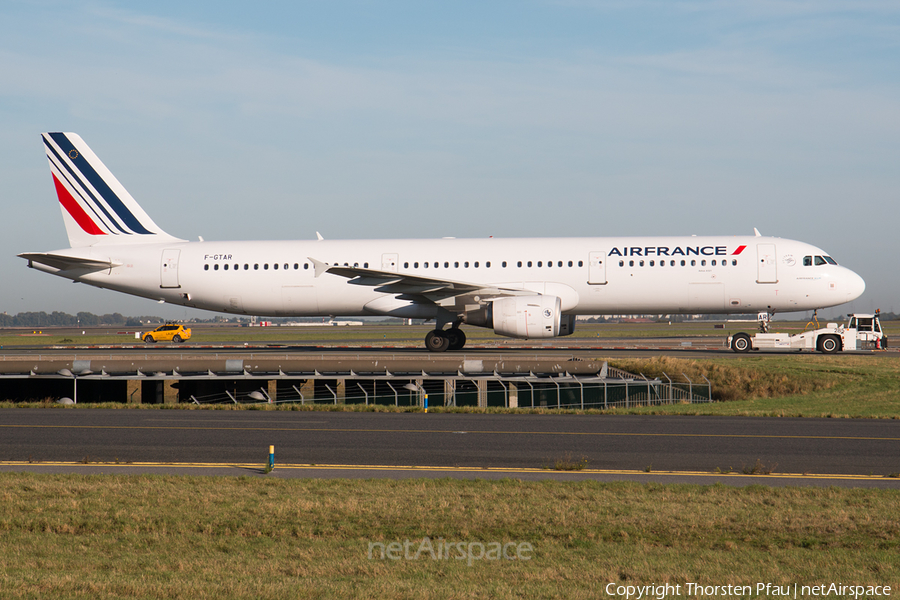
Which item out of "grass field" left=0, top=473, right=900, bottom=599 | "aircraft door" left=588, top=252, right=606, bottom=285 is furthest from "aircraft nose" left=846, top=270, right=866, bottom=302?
"grass field" left=0, top=473, right=900, bottom=599

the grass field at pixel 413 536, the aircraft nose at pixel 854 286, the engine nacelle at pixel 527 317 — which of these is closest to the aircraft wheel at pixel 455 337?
the engine nacelle at pixel 527 317

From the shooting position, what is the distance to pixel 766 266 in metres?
30.7

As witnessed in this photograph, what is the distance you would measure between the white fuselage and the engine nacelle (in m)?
1.74

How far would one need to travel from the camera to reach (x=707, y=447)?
15.1m

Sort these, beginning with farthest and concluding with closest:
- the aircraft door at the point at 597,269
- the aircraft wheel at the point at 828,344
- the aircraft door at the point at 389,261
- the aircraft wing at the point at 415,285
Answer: the aircraft wheel at the point at 828,344, the aircraft door at the point at 389,261, the aircraft door at the point at 597,269, the aircraft wing at the point at 415,285

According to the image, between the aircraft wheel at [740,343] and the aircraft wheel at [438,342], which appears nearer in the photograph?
the aircraft wheel at [438,342]

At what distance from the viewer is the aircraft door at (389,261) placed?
32.7m

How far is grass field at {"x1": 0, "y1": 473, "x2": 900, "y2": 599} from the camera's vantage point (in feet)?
24.2

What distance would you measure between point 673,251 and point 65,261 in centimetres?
2601

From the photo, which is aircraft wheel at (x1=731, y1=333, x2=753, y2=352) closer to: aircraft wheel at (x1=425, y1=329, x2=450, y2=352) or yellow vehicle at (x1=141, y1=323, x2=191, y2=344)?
aircraft wheel at (x1=425, y1=329, x2=450, y2=352)

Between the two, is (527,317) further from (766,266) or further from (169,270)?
(169,270)

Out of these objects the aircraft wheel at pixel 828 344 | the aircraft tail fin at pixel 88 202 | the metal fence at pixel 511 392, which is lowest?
the metal fence at pixel 511 392

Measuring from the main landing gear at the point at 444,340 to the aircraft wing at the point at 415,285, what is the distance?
1.84 metres

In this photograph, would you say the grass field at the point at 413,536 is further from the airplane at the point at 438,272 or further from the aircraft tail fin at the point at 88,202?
the aircraft tail fin at the point at 88,202
